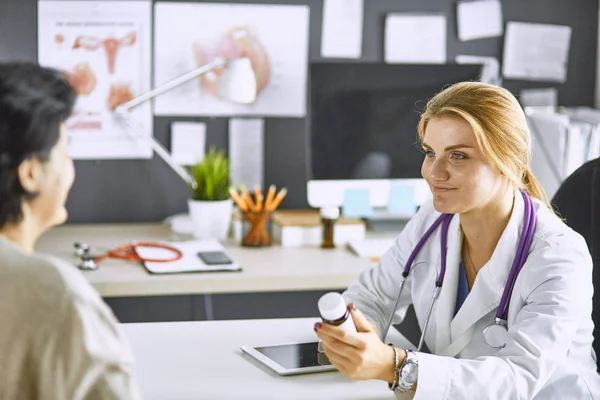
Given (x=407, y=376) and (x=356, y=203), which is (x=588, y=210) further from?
(x=356, y=203)

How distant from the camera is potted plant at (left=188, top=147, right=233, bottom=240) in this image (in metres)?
2.72

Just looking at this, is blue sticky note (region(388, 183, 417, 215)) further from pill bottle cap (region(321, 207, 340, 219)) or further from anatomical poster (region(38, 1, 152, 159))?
anatomical poster (region(38, 1, 152, 159))

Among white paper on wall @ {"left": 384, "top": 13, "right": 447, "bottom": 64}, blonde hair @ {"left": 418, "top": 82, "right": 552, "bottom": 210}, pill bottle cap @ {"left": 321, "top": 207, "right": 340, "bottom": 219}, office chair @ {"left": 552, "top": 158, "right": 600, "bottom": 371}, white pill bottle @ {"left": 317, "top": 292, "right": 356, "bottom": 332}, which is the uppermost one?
white paper on wall @ {"left": 384, "top": 13, "right": 447, "bottom": 64}

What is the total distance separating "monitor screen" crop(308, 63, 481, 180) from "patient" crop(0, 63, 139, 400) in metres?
1.69

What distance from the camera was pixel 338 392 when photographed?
1640mm

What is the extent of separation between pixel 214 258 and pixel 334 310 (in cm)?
103

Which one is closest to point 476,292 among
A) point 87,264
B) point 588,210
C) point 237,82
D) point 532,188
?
point 532,188

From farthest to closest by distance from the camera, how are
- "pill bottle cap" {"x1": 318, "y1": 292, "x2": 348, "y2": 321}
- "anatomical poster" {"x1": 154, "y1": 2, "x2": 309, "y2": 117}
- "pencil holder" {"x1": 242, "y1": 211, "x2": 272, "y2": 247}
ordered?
"anatomical poster" {"x1": 154, "y1": 2, "x2": 309, "y2": 117}, "pencil holder" {"x1": 242, "y1": 211, "x2": 272, "y2": 247}, "pill bottle cap" {"x1": 318, "y1": 292, "x2": 348, "y2": 321}

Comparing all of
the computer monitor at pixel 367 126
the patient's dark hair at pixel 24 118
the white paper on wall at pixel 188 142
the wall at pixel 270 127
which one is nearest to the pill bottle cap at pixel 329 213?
the computer monitor at pixel 367 126

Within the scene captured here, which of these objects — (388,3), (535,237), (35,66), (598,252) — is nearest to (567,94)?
(388,3)

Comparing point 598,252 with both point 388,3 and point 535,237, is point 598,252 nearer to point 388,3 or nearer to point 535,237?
point 535,237

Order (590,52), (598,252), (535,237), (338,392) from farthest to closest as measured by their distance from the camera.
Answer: (590,52) → (598,252) → (535,237) → (338,392)

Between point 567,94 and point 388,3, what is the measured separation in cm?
73

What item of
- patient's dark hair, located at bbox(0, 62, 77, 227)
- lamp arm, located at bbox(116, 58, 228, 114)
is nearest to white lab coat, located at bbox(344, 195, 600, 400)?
patient's dark hair, located at bbox(0, 62, 77, 227)
